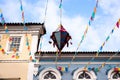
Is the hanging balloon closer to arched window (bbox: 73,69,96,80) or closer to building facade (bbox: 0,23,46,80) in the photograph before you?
arched window (bbox: 73,69,96,80)

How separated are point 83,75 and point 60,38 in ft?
12.2

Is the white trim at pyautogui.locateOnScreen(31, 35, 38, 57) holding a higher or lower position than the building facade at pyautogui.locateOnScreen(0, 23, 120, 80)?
higher

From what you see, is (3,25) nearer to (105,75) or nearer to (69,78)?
(69,78)

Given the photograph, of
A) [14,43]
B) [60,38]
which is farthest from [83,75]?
[14,43]

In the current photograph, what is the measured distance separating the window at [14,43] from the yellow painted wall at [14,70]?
147 cm

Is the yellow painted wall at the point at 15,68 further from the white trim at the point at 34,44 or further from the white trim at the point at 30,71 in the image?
the white trim at the point at 34,44

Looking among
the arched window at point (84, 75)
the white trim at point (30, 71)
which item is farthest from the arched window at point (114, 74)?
the white trim at point (30, 71)

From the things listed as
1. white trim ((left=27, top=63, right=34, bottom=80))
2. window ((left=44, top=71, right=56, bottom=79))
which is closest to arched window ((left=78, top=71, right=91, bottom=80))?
window ((left=44, top=71, right=56, bottom=79))

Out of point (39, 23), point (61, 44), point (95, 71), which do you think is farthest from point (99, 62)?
point (39, 23)

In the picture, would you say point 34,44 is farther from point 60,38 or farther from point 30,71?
A: point 60,38

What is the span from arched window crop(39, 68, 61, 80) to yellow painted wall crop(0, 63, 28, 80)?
1124 mm

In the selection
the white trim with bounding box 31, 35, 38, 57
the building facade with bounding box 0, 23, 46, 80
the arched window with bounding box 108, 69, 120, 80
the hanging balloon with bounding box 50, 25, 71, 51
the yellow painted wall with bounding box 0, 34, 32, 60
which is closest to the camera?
the hanging balloon with bounding box 50, 25, 71, 51

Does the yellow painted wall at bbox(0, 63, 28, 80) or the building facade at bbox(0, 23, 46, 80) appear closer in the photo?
the yellow painted wall at bbox(0, 63, 28, 80)

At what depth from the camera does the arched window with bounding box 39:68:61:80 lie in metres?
17.1
